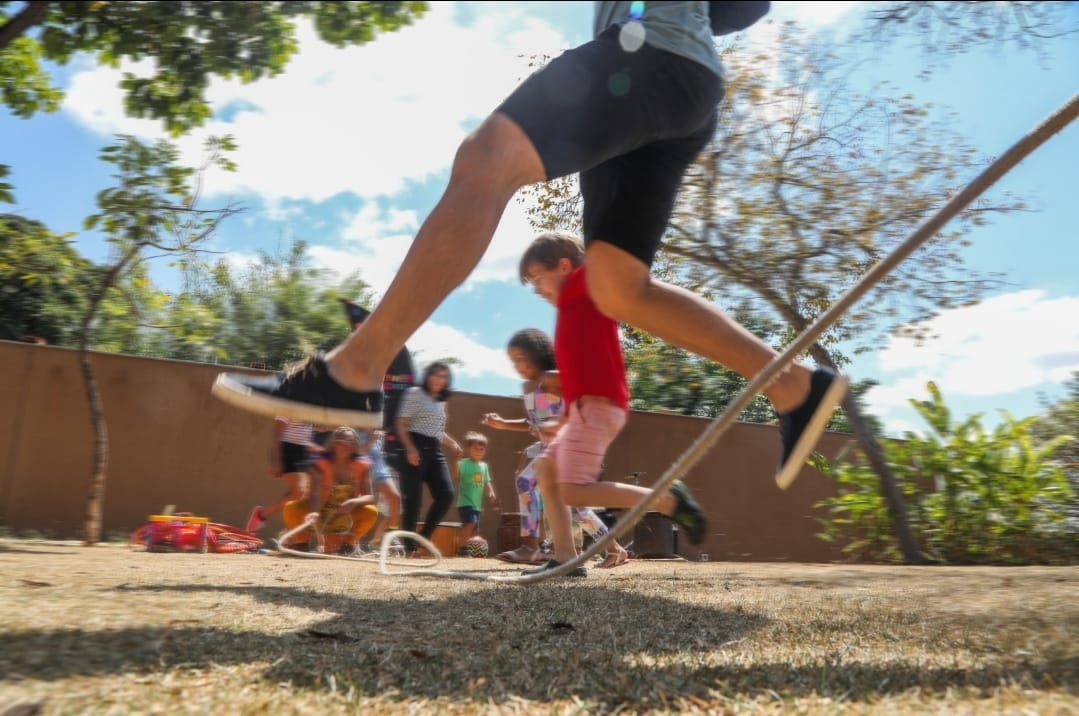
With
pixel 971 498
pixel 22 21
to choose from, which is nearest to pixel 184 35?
pixel 22 21

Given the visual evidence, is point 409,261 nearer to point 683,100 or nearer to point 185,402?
point 683,100

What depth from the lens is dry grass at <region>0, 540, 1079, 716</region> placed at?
45.7 inches

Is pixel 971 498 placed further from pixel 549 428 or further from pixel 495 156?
pixel 495 156

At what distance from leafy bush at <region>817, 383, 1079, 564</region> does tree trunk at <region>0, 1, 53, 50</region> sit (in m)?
7.88

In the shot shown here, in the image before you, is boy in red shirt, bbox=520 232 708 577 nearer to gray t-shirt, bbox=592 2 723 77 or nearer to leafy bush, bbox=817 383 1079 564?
gray t-shirt, bbox=592 2 723 77

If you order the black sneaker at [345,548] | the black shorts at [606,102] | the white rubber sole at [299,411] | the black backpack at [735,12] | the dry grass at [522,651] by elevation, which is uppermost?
the black backpack at [735,12]

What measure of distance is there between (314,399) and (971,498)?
7.50 meters

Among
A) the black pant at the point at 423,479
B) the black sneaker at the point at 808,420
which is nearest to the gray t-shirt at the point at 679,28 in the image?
the black sneaker at the point at 808,420

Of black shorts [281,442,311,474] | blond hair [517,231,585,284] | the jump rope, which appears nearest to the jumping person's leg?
the jump rope

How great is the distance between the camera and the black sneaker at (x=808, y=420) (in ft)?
7.62

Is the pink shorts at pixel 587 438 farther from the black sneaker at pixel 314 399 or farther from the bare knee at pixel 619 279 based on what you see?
the black sneaker at pixel 314 399

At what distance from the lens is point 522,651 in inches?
59.8

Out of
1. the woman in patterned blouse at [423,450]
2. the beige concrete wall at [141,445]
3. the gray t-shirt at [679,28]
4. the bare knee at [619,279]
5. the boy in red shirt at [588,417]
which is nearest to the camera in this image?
the gray t-shirt at [679,28]

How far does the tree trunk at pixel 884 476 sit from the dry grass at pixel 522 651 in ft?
18.2
